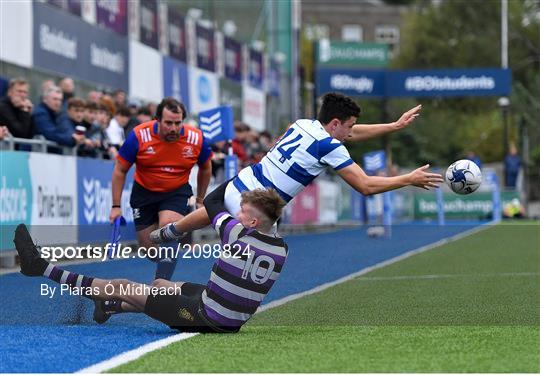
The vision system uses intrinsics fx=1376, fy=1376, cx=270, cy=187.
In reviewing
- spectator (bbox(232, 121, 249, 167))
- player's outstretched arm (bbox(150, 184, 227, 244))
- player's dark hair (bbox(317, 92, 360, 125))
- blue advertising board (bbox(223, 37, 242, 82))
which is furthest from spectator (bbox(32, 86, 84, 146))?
blue advertising board (bbox(223, 37, 242, 82))

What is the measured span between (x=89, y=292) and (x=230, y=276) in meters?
1.21

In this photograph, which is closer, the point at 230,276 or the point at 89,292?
the point at 230,276

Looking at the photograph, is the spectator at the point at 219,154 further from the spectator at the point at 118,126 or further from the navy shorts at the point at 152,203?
the navy shorts at the point at 152,203

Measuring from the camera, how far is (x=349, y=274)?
637 inches

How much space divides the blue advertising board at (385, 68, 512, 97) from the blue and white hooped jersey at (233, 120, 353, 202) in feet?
99.5

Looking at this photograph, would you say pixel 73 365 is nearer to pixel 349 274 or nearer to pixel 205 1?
pixel 349 274

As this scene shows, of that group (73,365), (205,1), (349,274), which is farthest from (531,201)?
(73,365)

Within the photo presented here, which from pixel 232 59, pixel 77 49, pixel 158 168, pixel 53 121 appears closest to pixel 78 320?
pixel 158 168

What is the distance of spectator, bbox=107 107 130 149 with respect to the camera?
62.8 ft

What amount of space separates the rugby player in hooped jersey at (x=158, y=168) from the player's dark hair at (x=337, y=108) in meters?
2.07

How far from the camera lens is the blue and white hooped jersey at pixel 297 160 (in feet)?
32.8

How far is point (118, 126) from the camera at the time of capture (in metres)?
19.4

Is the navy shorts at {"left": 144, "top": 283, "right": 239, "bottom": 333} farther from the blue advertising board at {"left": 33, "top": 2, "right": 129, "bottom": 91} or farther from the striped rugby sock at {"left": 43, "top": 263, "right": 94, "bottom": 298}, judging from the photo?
the blue advertising board at {"left": 33, "top": 2, "right": 129, "bottom": 91}

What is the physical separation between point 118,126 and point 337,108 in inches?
372
